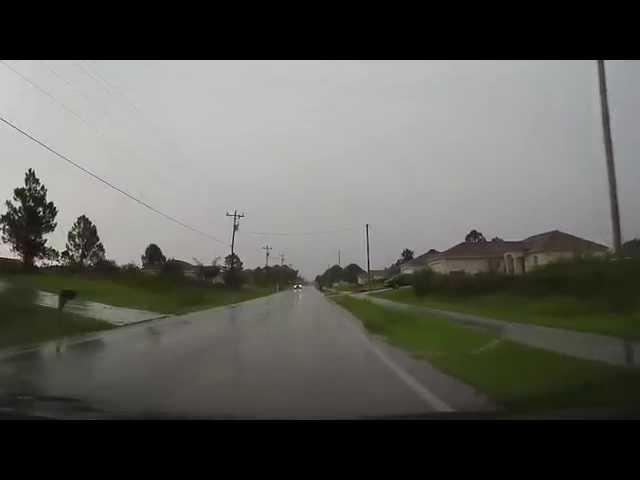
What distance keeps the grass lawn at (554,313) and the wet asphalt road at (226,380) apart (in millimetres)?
5673

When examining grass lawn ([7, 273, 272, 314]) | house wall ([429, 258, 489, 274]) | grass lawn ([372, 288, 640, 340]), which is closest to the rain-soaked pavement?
grass lawn ([7, 273, 272, 314])

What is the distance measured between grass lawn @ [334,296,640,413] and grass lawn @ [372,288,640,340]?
3.12 m

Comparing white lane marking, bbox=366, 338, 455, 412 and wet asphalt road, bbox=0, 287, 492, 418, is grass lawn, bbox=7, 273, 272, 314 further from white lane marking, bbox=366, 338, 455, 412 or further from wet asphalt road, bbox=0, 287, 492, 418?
white lane marking, bbox=366, 338, 455, 412

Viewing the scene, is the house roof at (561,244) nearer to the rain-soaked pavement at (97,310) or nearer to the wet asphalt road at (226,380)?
the wet asphalt road at (226,380)

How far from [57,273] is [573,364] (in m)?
27.5

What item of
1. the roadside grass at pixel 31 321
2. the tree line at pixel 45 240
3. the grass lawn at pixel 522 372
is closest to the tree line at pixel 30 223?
the tree line at pixel 45 240

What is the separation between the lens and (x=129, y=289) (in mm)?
36594

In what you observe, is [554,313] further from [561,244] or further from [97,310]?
[97,310]

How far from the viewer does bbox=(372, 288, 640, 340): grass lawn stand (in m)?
15.8

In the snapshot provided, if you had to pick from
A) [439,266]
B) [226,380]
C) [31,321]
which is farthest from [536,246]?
[31,321]

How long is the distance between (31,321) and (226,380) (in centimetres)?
1291
